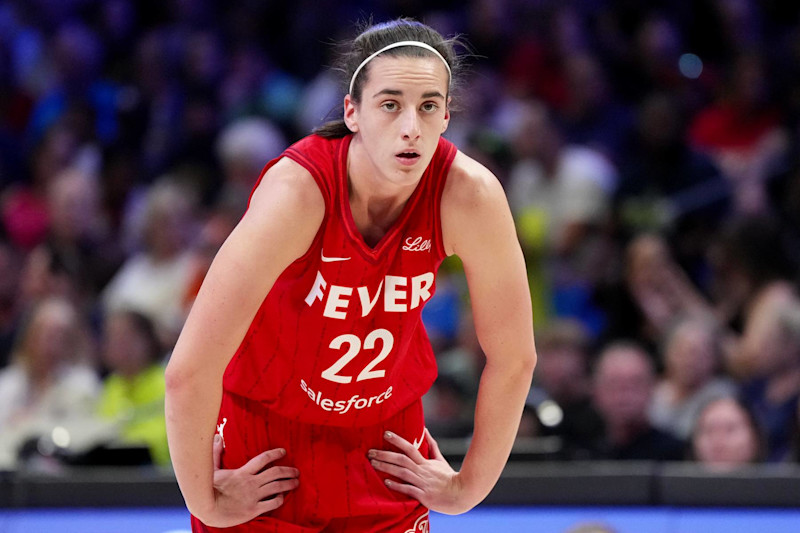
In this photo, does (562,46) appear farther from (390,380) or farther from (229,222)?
(390,380)

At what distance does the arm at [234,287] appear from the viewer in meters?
2.41

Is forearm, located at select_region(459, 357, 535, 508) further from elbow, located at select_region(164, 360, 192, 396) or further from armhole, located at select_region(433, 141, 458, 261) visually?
elbow, located at select_region(164, 360, 192, 396)

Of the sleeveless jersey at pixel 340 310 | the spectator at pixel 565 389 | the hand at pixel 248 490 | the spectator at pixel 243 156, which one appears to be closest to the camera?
the sleeveless jersey at pixel 340 310

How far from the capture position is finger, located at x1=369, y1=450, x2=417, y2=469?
109 inches

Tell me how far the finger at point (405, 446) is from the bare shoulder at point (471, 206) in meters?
0.49

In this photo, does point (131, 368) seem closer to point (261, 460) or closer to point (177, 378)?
point (261, 460)

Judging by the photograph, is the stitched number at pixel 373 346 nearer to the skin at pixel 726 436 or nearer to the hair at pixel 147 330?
the skin at pixel 726 436

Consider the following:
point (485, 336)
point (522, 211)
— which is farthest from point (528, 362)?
point (522, 211)

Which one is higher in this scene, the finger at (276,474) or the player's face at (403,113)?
the player's face at (403,113)

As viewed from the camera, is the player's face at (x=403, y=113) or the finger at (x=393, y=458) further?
the finger at (x=393, y=458)

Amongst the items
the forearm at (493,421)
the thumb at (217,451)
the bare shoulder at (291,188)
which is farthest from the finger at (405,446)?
the bare shoulder at (291,188)

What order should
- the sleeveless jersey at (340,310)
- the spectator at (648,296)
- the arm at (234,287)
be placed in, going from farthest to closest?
the spectator at (648,296) → the sleeveless jersey at (340,310) → the arm at (234,287)

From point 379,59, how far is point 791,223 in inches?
152

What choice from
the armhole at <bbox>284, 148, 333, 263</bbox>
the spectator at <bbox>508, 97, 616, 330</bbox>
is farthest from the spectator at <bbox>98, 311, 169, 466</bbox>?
the armhole at <bbox>284, 148, 333, 263</bbox>
